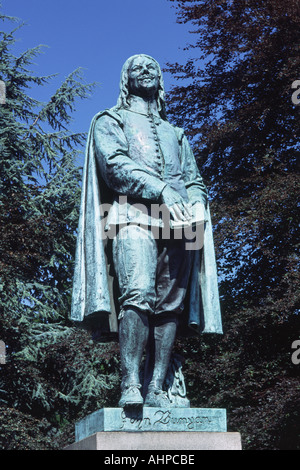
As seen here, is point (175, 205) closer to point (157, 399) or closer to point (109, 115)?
point (109, 115)

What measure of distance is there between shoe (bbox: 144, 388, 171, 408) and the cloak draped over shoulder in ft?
1.74

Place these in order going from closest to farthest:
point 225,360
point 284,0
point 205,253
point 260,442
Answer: point 205,253
point 260,442
point 225,360
point 284,0

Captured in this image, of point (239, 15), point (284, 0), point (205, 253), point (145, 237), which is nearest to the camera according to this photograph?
point (145, 237)

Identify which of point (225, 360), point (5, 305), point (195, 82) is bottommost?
point (225, 360)

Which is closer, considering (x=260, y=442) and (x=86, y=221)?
(x=86, y=221)

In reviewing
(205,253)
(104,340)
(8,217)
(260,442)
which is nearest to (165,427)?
(104,340)

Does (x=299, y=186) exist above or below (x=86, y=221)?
above

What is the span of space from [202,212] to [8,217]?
14837mm

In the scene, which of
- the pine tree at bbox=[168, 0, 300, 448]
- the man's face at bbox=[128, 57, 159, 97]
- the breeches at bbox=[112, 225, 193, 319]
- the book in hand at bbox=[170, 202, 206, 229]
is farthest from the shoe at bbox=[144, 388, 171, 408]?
the pine tree at bbox=[168, 0, 300, 448]

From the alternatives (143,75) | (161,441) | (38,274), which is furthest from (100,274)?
(38,274)

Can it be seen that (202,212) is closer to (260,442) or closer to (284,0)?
(260,442)

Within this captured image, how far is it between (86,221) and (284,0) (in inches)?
520

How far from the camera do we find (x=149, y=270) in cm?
544

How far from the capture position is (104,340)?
18.9 ft
